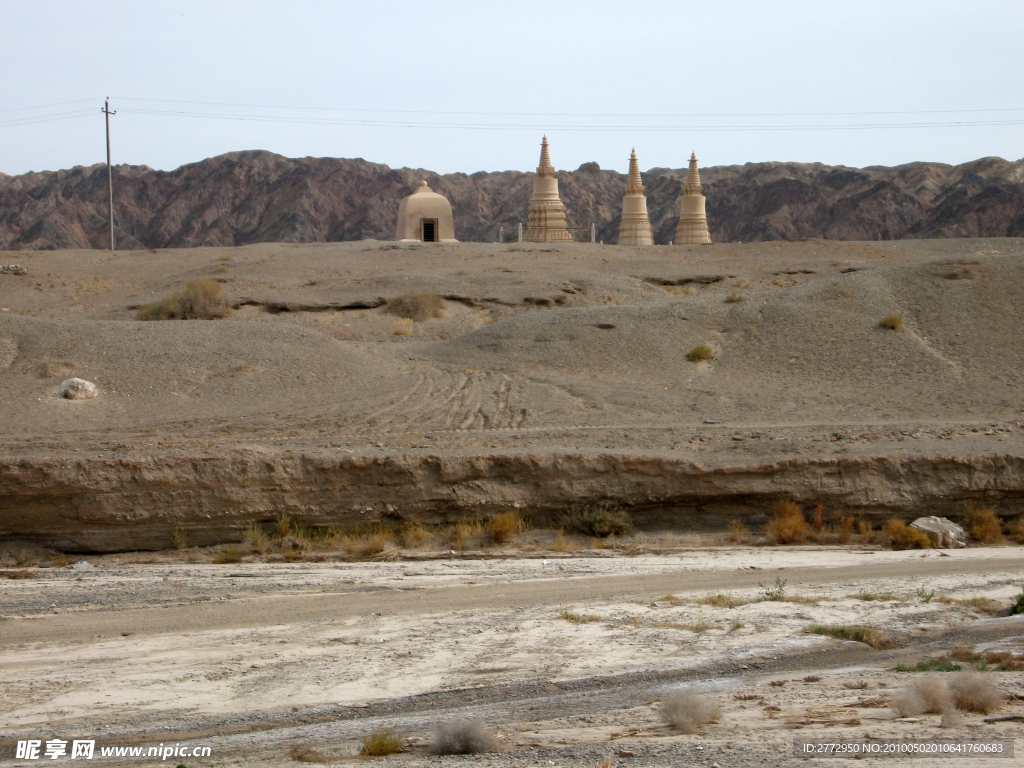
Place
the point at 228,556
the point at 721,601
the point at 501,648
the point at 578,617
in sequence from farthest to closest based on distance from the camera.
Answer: the point at 228,556, the point at 721,601, the point at 578,617, the point at 501,648

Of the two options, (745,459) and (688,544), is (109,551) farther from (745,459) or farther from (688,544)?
(745,459)

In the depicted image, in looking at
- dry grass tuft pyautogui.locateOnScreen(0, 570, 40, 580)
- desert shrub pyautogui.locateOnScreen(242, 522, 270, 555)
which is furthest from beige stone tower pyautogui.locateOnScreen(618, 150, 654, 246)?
dry grass tuft pyautogui.locateOnScreen(0, 570, 40, 580)

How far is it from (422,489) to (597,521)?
2.04 meters

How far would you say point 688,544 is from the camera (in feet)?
39.2

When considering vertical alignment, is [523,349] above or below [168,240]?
below

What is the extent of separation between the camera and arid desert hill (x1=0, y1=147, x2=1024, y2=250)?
244ft

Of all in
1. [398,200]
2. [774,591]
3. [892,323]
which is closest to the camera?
[774,591]

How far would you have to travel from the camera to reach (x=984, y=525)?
1230cm

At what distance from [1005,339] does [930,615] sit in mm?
12246

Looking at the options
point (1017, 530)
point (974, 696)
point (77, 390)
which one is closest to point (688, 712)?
point (974, 696)

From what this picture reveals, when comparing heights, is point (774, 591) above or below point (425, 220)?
below

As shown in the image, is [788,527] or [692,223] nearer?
[788,527]

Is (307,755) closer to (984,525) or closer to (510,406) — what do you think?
(984,525)

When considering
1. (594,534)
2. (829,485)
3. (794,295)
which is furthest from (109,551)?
(794,295)
